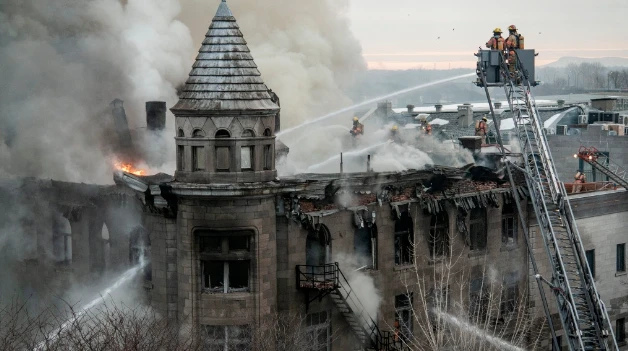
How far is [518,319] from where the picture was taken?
172 feet

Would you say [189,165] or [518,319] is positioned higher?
[189,165]

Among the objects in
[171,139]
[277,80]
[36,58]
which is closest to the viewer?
[171,139]

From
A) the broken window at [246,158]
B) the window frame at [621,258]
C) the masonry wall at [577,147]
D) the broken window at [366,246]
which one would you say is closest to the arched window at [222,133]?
the broken window at [246,158]

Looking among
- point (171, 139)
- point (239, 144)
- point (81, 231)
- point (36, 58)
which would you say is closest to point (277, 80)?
point (36, 58)

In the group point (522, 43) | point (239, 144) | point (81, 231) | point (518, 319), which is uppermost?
point (522, 43)

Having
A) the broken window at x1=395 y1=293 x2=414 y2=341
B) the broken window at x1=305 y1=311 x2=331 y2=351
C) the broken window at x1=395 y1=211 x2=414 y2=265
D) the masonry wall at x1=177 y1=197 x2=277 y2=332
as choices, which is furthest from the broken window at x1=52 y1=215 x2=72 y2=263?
the broken window at x1=395 y1=293 x2=414 y2=341

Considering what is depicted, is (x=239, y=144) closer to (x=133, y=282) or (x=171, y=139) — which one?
(x=133, y=282)

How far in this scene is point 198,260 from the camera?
1716 inches

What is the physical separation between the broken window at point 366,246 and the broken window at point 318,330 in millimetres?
A: 2542

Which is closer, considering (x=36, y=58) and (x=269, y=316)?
(x=269, y=316)

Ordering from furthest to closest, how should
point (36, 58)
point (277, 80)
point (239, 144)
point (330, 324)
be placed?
point (277, 80), point (36, 58), point (330, 324), point (239, 144)

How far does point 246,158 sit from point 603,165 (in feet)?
74.8

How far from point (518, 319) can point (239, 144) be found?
14799mm

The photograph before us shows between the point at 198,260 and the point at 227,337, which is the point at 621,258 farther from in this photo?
the point at 198,260
